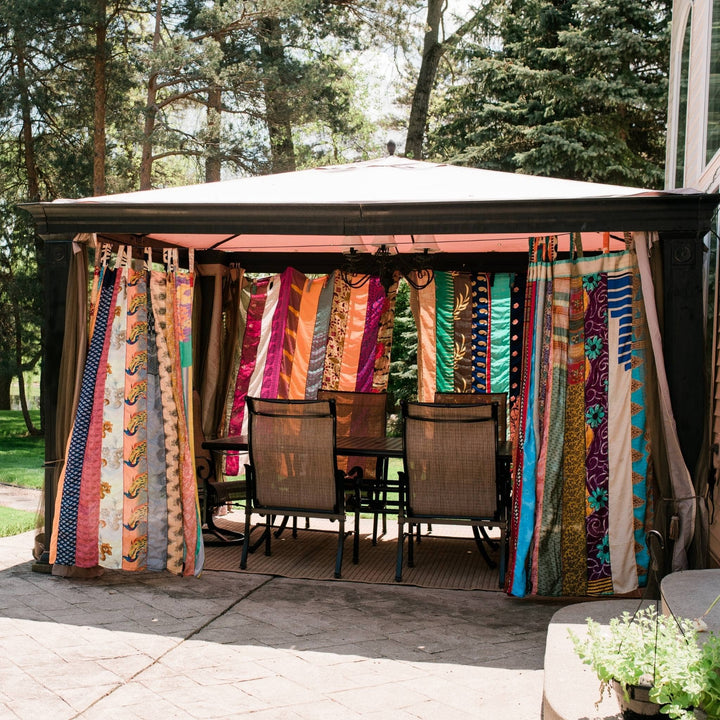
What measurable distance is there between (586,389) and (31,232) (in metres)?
12.1

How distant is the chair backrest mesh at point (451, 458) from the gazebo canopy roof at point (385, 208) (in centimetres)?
104

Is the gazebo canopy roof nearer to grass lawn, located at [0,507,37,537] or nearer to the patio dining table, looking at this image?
the patio dining table

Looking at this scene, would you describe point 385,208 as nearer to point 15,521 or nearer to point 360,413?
point 360,413

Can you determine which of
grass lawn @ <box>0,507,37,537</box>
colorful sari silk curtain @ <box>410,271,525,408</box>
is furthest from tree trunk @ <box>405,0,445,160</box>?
grass lawn @ <box>0,507,37,537</box>

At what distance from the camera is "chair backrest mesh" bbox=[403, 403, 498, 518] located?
190 inches

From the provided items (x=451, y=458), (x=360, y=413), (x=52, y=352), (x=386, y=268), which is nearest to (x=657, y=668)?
(x=451, y=458)

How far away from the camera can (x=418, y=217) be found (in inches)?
176

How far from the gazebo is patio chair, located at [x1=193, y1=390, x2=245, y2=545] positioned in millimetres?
1137

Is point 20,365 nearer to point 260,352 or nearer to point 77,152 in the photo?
point 77,152

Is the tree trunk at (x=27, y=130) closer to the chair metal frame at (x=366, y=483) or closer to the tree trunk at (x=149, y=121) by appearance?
the tree trunk at (x=149, y=121)

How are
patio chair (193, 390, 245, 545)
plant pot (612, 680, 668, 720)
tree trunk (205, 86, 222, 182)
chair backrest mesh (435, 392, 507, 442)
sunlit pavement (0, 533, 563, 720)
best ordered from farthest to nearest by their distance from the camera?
tree trunk (205, 86, 222, 182) → chair backrest mesh (435, 392, 507, 442) → patio chair (193, 390, 245, 545) → sunlit pavement (0, 533, 563, 720) → plant pot (612, 680, 668, 720)

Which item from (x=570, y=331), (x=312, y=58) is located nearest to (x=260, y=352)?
(x=570, y=331)

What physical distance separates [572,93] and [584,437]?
30.0ft

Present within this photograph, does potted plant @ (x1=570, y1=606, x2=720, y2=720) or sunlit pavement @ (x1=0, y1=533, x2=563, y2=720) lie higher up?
potted plant @ (x1=570, y1=606, x2=720, y2=720)
